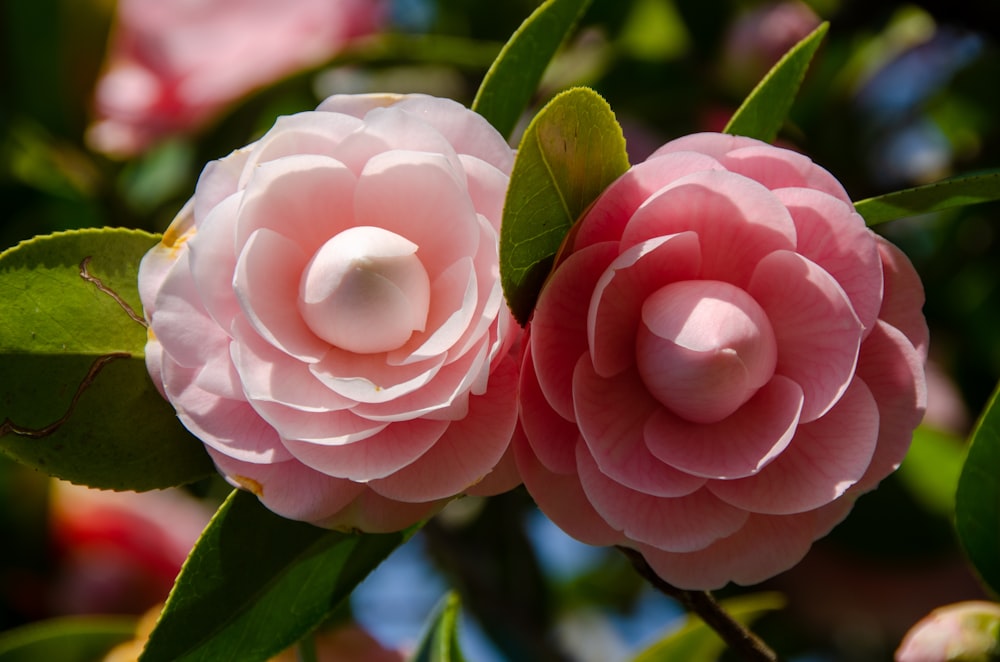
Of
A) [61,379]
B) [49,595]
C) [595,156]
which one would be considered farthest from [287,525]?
[49,595]

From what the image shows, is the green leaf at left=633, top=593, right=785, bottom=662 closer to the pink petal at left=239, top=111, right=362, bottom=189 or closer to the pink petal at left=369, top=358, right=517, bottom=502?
the pink petal at left=369, top=358, right=517, bottom=502

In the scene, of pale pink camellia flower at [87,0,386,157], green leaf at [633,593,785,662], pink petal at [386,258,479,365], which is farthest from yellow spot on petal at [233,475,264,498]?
pale pink camellia flower at [87,0,386,157]

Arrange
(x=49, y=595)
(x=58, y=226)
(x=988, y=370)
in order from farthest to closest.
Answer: (x=988, y=370), (x=58, y=226), (x=49, y=595)

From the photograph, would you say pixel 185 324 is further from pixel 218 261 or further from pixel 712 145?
pixel 712 145

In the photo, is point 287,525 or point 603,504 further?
point 287,525

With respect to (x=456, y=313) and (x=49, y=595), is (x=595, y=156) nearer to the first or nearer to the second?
(x=456, y=313)

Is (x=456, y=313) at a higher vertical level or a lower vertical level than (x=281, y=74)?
higher

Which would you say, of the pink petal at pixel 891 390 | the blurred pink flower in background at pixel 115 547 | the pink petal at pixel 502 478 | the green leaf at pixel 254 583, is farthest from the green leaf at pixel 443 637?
the blurred pink flower in background at pixel 115 547
